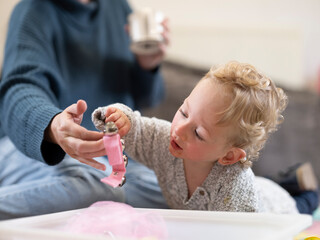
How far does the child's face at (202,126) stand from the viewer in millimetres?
541

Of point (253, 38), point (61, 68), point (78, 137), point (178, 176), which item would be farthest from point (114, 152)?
point (253, 38)

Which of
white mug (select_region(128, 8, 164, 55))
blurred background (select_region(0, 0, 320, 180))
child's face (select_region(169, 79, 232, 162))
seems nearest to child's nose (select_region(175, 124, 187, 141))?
child's face (select_region(169, 79, 232, 162))

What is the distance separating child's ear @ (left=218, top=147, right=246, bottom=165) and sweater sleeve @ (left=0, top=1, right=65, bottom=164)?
25 cm

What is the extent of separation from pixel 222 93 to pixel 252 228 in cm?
19

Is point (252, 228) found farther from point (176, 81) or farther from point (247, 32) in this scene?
point (247, 32)

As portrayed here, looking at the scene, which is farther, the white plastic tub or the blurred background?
the blurred background

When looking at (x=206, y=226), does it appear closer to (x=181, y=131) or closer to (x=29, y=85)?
(x=181, y=131)

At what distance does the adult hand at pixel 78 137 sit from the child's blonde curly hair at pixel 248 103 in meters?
0.17

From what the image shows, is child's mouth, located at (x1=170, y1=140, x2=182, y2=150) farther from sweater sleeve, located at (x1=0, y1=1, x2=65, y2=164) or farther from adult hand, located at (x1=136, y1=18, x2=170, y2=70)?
adult hand, located at (x1=136, y1=18, x2=170, y2=70)

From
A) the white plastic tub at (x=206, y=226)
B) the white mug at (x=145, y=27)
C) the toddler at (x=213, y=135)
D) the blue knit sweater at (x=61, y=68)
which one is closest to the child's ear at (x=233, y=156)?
the toddler at (x=213, y=135)

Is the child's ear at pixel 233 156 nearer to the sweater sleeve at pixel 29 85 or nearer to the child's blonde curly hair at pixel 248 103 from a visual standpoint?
the child's blonde curly hair at pixel 248 103

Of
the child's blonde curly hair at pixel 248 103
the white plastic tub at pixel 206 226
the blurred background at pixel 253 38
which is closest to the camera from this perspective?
the white plastic tub at pixel 206 226

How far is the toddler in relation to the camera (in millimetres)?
539

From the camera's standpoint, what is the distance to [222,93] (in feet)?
1.77
